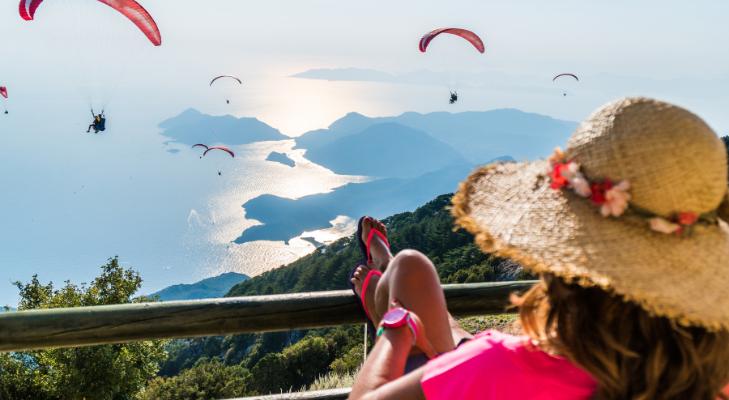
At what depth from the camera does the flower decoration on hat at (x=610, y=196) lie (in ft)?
4.00

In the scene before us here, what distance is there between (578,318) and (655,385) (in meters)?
0.19

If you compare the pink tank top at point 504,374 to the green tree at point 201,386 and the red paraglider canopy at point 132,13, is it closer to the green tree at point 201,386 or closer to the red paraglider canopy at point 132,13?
the red paraglider canopy at point 132,13

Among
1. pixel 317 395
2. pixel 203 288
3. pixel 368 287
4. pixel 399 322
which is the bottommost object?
pixel 317 395

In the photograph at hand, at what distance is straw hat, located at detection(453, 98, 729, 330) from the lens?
3.91 feet

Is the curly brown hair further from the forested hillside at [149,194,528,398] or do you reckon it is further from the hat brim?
the forested hillside at [149,194,528,398]

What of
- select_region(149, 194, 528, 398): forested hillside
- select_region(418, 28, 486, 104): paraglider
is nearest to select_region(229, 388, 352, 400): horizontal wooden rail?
select_region(149, 194, 528, 398): forested hillside

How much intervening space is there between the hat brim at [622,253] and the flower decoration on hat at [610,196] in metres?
0.02

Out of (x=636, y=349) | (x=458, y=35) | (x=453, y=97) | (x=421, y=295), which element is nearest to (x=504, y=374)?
(x=636, y=349)

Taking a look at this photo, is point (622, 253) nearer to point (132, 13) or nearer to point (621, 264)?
point (621, 264)

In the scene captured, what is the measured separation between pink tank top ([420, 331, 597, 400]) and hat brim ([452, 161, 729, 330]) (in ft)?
0.74

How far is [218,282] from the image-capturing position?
172 metres

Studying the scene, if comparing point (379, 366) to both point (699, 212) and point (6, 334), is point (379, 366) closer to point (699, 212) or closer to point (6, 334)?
point (699, 212)

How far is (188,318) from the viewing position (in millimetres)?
2652

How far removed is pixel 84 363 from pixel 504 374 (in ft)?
88.6
